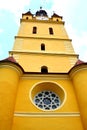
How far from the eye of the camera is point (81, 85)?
37.6 feet

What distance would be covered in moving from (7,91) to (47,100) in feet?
9.06

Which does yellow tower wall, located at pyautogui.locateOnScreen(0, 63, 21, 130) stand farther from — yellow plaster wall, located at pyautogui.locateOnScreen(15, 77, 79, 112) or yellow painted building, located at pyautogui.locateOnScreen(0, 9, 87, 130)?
yellow plaster wall, located at pyautogui.locateOnScreen(15, 77, 79, 112)

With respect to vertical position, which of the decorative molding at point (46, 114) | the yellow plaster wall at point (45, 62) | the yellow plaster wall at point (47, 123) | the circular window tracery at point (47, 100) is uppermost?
the yellow plaster wall at point (45, 62)

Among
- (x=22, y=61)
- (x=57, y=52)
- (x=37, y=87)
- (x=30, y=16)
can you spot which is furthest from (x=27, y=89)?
(x=30, y=16)

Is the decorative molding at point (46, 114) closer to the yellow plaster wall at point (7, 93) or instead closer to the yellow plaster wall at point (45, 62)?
the yellow plaster wall at point (7, 93)

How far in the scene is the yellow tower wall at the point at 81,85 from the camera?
1022cm

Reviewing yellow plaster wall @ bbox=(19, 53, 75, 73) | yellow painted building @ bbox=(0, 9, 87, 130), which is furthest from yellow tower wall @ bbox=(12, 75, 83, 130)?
yellow plaster wall @ bbox=(19, 53, 75, 73)

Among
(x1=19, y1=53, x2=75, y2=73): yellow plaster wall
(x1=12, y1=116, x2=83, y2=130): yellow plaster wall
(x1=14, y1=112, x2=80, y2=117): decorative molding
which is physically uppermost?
(x1=19, y1=53, x2=75, y2=73): yellow plaster wall

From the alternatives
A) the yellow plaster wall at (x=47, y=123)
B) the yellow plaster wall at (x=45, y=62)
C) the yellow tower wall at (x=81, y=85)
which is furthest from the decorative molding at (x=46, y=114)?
the yellow plaster wall at (x=45, y=62)

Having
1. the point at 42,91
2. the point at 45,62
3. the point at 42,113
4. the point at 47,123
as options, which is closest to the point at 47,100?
the point at 42,91

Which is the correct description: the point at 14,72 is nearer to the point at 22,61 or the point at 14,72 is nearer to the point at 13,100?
the point at 13,100

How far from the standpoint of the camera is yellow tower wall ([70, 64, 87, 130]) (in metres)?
10.2

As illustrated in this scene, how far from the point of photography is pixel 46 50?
690 inches

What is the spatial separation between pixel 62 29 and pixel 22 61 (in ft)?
27.7
